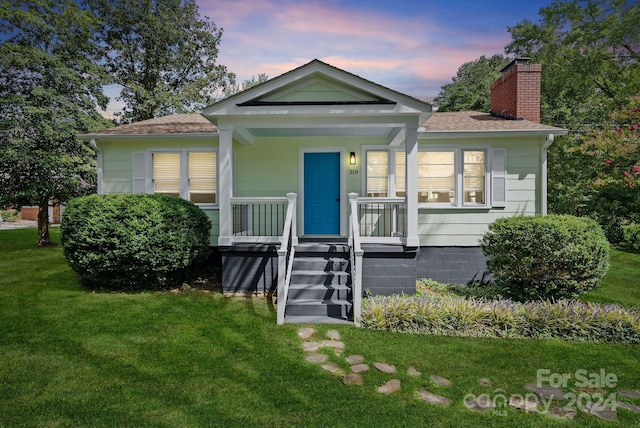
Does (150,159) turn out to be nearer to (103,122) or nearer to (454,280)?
(103,122)

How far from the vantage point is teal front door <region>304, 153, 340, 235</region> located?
9.39m

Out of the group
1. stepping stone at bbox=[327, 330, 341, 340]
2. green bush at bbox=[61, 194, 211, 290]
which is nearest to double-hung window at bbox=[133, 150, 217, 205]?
green bush at bbox=[61, 194, 211, 290]

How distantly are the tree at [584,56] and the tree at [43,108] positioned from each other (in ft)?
66.8

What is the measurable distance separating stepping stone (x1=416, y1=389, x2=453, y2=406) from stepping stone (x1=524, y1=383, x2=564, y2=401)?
1.02 meters

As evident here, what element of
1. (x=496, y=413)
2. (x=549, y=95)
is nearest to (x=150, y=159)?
(x=496, y=413)

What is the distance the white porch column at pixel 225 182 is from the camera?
7328 mm

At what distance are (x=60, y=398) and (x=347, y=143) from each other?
7.63 meters

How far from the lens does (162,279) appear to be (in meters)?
7.36

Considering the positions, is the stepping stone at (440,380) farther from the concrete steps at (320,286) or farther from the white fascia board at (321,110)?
the white fascia board at (321,110)

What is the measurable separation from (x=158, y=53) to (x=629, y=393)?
2247 cm

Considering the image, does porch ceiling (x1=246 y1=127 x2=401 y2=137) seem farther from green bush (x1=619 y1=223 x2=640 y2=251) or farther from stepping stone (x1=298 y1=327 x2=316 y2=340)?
green bush (x1=619 y1=223 x2=640 y2=251)

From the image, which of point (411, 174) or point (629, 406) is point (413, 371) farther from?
point (411, 174)

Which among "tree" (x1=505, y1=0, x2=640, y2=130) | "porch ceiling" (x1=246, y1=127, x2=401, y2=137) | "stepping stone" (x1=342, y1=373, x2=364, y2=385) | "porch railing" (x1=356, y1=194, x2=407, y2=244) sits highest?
"tree" (x1=505, y1=0, x2=640, y2=130)

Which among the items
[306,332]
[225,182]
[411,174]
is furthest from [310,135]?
[306,332]
